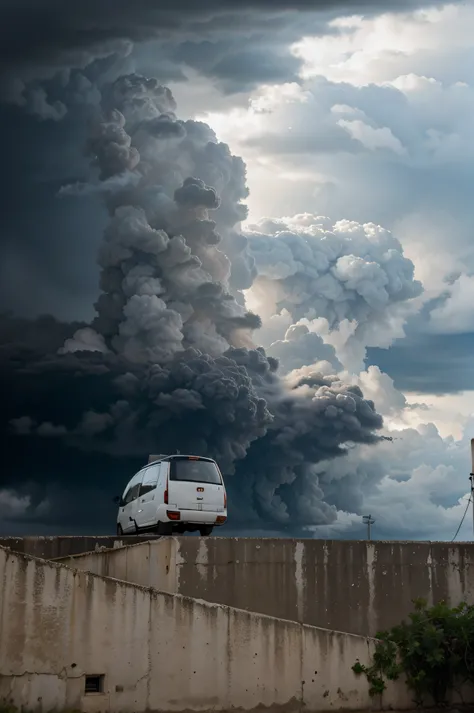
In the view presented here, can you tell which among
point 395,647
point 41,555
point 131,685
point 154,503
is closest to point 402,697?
point 395,647

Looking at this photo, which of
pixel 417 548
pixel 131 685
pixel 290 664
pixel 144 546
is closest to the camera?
pixel 131 685

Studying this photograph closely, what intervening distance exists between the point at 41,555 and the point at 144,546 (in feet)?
12.4

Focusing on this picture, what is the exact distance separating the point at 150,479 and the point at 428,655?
7.22 m

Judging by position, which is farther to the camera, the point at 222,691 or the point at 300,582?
the point at 300,582

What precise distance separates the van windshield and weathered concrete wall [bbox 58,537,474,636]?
260 cm

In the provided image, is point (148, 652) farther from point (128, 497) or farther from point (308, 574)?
point (128, 497)

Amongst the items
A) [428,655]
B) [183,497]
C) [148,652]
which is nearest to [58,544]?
[183,497]

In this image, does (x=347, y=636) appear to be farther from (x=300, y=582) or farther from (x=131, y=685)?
(x=131, y=685)

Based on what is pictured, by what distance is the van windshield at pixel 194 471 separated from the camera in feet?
68.7

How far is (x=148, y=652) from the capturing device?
638 inches

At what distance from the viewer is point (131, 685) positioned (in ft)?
52.6

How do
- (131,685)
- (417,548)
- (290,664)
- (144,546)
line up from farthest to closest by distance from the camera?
(417,548)
(144,546)
(290,664)
(131,685)

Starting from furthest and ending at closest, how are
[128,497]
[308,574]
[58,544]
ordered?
[128,497] < [58,544] < [308,574]

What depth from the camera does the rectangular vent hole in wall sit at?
15.9 m
